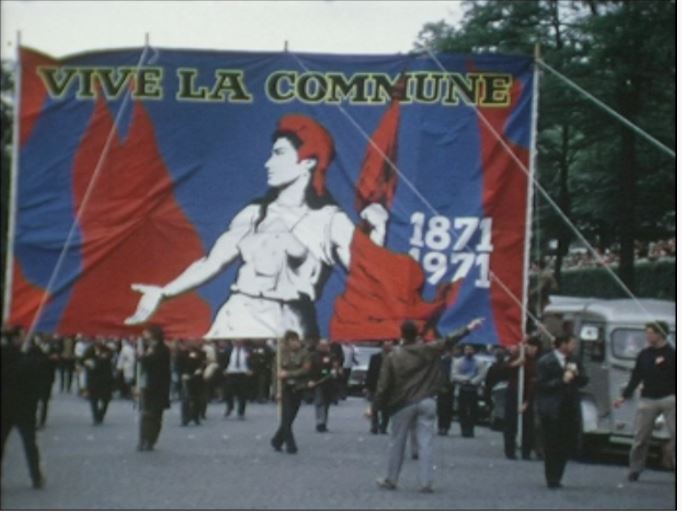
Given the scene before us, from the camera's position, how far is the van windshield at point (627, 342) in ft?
77.7

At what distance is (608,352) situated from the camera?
78.2 ft

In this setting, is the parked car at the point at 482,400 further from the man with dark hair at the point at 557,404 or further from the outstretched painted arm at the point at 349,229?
the outstretched painted arm at the point at 349,229

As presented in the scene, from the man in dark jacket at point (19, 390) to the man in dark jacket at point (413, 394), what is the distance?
3586 millimetres

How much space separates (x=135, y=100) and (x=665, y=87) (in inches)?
481

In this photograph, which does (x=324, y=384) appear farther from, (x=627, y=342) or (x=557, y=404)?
(x=557, y=404)

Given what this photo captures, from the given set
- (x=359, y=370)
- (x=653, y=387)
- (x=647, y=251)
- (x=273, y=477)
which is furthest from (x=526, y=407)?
(x=359, y=370)

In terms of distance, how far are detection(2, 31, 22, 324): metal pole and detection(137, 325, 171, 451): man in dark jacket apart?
586 centimetres

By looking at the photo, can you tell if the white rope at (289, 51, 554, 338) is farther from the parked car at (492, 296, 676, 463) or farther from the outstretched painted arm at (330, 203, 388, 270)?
the parked car at (492, 296, 676, 463)

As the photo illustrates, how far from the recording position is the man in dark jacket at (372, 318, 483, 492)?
17078 millimetres

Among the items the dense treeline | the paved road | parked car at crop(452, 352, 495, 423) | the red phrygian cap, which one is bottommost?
the paved road

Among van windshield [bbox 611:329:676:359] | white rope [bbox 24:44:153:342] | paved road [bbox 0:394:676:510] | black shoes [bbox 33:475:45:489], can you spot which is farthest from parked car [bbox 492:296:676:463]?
black shoes [bbox 33:475:45:489]

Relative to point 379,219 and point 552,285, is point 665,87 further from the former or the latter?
point 379,219

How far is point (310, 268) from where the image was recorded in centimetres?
1603

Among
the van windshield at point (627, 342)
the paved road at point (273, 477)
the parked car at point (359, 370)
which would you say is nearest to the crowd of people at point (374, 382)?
the paved road at point (273, 477)
